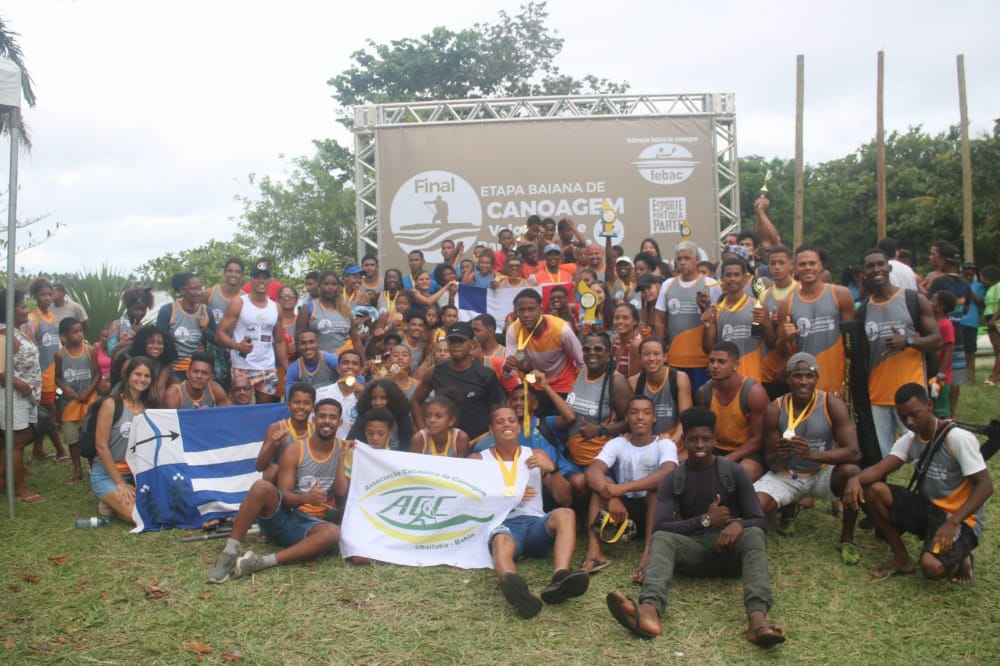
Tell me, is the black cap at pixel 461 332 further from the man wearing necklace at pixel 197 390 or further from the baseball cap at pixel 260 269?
the baseball cap at pixel 260 269

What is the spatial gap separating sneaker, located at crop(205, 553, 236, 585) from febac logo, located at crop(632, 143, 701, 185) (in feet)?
37.6

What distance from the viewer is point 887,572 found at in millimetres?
5707

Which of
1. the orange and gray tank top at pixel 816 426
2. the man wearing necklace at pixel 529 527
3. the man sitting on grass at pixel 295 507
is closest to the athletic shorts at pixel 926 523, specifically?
the orange and gray tank top at pixel 816 426

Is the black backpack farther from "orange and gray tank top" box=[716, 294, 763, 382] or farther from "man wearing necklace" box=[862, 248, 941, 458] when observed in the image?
"man wearing necklace" box=[862, 248, 941, 458]

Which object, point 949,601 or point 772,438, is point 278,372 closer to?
point 772,438

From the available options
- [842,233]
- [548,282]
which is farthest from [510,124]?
[842,233]

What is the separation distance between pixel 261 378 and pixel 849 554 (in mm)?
5657

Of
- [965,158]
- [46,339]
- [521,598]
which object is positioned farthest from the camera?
[965,158]

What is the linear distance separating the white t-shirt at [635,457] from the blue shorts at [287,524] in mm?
2170

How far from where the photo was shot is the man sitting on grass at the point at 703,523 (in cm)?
523

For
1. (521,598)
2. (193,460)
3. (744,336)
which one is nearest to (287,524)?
(193,460)

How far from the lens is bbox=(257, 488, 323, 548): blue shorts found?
21.0ft

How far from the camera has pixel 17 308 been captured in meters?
9.14

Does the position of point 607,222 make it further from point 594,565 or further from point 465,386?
point 594,565
